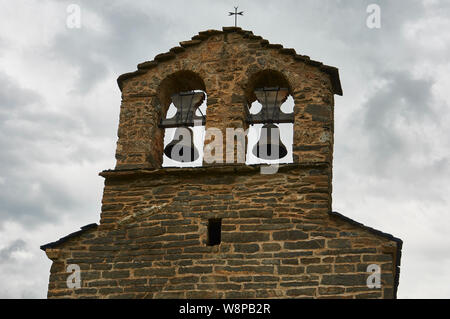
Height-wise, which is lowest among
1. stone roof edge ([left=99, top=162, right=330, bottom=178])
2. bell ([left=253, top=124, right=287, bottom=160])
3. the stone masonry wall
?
the stone masonry wall

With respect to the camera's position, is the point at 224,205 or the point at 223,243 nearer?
the point at 223,243

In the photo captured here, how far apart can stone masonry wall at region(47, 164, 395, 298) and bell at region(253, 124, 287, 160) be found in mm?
576

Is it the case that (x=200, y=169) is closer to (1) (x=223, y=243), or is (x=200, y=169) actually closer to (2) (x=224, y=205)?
(2) (x=224, y=205)

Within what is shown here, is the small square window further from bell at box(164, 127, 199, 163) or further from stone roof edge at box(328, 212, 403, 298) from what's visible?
stone roof edge at box(328, 212, 403, 298)

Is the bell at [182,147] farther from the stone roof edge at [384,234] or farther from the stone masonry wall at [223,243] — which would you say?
the stone roof edge at [384,234]

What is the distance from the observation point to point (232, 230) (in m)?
11.2

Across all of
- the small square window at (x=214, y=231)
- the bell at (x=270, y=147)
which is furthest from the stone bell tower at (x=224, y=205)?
the bell at (x=270, y=147)

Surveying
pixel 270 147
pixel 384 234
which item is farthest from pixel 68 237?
pixel 384 234

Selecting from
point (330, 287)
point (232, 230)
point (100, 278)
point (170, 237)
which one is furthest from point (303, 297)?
point (100, 278)

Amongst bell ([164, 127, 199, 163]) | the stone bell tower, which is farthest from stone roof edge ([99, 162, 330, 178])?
bell ([164, 127, 199, 163])

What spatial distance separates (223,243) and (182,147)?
1851 millimetres

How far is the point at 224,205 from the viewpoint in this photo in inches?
451

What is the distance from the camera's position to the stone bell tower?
10.8 metres

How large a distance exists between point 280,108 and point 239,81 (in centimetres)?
73
